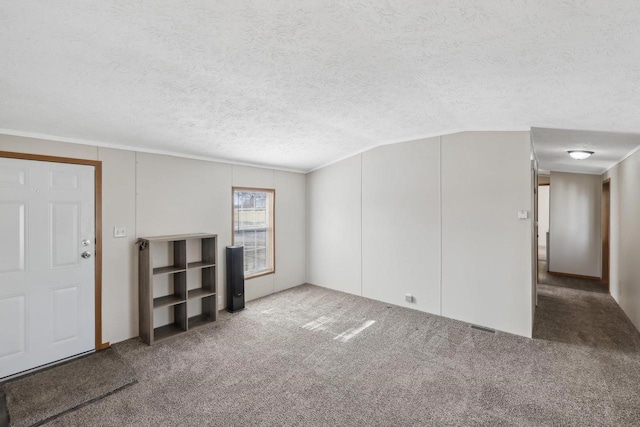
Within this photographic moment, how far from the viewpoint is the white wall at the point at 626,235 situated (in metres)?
3.70

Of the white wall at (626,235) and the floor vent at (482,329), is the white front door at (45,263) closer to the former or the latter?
the floor vent at (482,329)

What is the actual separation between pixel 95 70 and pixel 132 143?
1501 millimetres

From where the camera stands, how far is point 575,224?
6527 mm

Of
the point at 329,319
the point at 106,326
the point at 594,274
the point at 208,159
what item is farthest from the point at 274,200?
the point at 594,274

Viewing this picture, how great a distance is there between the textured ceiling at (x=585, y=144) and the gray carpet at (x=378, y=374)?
2.28 meters

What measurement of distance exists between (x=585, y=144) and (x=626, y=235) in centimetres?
155

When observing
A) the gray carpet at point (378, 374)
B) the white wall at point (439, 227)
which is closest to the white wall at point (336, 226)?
the white wall at point (439, 227)

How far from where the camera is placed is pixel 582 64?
6.25 feet

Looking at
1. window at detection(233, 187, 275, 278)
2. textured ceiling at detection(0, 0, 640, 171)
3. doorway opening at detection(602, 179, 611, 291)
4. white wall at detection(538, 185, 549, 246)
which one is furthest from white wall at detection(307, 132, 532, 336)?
white wall at detection(538, 185, 549, 246)

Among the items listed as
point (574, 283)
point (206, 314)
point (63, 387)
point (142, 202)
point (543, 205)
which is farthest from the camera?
point (543, 205)

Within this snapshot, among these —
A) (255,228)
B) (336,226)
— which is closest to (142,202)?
(255,228)

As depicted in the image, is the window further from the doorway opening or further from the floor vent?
the doorway opening

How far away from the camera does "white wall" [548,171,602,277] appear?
20.7 feet

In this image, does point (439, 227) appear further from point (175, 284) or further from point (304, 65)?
point (175, 284)
